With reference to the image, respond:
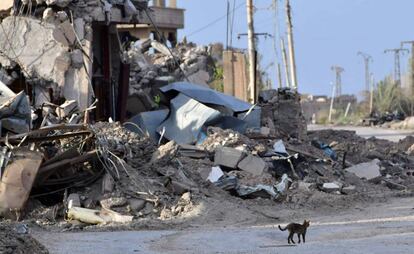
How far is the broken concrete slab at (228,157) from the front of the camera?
53.9 ft

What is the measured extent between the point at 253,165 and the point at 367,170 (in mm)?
3680

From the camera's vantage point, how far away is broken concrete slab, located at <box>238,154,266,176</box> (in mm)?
16312

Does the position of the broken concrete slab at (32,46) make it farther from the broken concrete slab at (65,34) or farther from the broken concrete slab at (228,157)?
the broken concrete slab at (228,157)

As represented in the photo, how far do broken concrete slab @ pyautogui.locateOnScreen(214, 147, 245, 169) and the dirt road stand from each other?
347 cm

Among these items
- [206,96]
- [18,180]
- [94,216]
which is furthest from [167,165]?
[206,96]

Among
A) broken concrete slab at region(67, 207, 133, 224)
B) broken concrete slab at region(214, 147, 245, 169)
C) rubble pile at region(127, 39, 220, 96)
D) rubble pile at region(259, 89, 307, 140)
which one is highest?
rubble pile at region(127, 39, 220, 96)

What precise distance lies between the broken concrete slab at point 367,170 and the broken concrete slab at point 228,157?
11.3ft

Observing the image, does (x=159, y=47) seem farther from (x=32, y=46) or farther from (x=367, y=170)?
(x=367, y=170)

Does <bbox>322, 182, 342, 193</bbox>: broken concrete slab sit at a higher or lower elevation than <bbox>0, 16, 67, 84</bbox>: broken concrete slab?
lower

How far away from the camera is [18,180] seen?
1319 cm

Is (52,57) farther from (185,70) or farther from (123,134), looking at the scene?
(185,70)

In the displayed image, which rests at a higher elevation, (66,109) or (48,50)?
(48,50)

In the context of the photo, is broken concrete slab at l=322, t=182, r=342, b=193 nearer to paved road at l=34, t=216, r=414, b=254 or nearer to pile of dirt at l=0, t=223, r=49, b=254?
paved road at l=34, t=216, r=414, b=254

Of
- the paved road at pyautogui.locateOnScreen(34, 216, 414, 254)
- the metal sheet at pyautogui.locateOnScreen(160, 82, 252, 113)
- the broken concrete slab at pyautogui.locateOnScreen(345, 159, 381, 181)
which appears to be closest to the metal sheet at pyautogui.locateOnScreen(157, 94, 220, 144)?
the metal sheet at pyautogui.locateOnScreen(160, 82, 252, 113)
